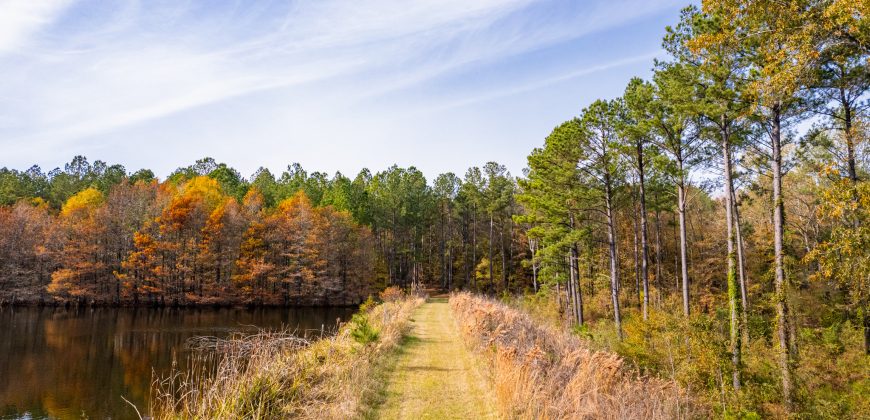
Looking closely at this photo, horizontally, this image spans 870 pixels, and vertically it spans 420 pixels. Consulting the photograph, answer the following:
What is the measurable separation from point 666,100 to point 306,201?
1568 inches

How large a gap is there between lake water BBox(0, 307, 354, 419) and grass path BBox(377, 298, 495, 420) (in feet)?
11.0

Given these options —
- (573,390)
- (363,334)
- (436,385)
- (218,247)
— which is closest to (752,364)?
(436,385)

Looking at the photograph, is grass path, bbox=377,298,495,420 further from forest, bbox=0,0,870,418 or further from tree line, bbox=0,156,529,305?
tree line, bbox=0,156,529,305

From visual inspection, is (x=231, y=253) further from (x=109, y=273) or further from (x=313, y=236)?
(x=109, y=273)

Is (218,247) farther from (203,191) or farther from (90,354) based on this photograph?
(90,354)

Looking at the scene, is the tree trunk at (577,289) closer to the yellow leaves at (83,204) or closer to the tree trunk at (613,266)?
the tree trunk at (613,266)

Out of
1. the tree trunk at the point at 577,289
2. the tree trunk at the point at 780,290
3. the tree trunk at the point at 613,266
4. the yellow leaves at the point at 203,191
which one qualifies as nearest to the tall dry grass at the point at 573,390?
the tree trunk at the point at 780,290

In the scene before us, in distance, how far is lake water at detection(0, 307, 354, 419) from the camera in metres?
12.6

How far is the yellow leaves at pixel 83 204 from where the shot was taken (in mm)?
49013

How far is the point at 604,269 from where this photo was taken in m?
33.9

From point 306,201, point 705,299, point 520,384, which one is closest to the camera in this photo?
point 520,384

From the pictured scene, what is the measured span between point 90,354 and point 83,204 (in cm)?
4100

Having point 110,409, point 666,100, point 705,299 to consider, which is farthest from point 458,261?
point 110,409

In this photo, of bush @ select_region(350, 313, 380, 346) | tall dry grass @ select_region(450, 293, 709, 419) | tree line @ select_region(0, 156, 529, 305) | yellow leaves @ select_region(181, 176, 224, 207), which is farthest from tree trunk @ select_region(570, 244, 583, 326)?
yellow leaves @ select_region(181, 176, 224, 207)
